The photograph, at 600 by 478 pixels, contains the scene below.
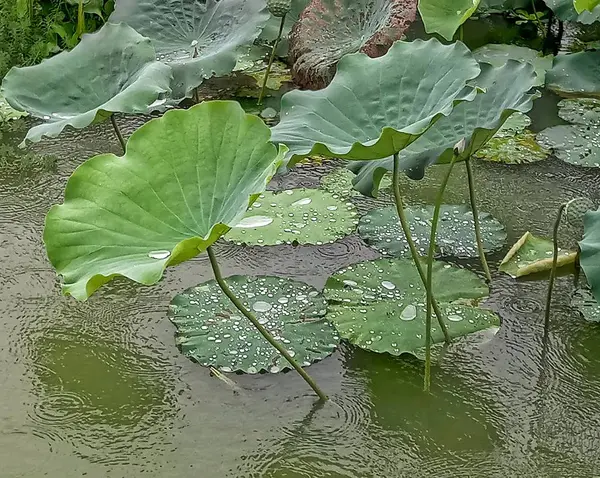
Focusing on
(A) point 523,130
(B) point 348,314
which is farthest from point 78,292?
(A) point 523,130

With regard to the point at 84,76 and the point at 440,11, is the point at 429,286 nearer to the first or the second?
the point at 84,76

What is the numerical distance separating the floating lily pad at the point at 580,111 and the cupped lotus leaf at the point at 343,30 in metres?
0.68

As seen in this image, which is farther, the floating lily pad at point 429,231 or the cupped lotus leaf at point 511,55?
the cupped lotus leaf at point 511,55

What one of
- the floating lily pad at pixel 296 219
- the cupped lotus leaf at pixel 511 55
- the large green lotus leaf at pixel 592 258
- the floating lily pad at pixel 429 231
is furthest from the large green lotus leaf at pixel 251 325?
the cupped lotus leaf at pixel 511 55

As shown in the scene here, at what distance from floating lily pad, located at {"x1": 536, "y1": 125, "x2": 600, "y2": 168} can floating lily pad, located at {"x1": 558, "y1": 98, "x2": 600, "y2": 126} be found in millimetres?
56

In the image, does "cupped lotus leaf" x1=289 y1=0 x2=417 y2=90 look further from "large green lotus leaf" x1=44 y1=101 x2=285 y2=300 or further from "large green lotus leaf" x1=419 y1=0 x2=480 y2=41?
"large green lotus leaf" x1=44 y1=101 x2=285 y2=300

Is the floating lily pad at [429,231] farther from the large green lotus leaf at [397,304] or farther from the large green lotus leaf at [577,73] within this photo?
the large green lotus leaf at [577,73]

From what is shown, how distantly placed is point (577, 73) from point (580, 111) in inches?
6.0

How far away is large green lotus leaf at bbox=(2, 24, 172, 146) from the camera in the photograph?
2129 millimetres

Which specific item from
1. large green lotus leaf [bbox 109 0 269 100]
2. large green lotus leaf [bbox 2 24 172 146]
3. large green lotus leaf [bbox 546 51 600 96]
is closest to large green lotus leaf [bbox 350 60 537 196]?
large green lotus leaf [bbox 2 24 172 146]

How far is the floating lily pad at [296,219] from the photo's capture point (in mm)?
2410

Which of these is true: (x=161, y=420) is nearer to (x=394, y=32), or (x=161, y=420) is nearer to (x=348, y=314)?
(x=348, y=314)

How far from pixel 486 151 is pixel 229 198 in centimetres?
151

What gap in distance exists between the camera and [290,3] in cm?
336
